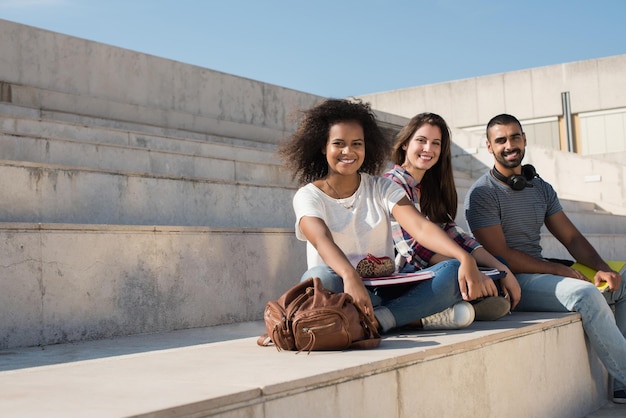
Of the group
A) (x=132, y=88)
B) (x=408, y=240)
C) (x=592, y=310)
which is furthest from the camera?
(x=132, y=88)

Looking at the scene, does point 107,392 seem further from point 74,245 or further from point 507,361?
point 74,245

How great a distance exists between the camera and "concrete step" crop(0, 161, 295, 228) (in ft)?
16.0

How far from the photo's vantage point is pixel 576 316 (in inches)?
169

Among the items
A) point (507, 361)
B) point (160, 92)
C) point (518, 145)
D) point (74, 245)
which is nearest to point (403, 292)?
point (507, 361)

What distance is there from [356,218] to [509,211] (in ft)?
4.77

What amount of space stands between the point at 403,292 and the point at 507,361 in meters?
0.58

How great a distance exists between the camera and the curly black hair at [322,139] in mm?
3975

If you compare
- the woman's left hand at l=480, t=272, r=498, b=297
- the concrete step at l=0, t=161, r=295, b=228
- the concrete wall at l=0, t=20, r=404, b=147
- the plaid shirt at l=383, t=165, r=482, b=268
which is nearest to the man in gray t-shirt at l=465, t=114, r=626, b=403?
the plaid shirt at l=383, t=165, r=482, b=268

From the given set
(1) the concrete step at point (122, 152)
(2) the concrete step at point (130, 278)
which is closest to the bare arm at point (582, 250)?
(2) the concrete step at point (130, 278)

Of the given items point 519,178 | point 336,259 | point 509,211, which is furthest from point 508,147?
point 336,259

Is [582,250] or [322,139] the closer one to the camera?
[322,139]

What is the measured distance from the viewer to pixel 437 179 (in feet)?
14.8

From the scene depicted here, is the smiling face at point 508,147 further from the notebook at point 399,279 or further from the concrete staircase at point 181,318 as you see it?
the notebook at point 399,279

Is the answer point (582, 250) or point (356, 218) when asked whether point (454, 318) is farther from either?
point (582, 250)
